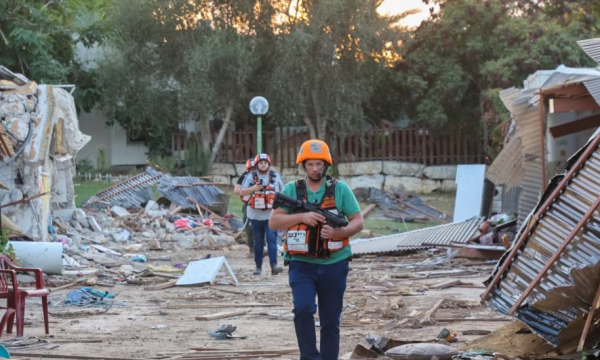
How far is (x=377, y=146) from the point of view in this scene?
3412 cm

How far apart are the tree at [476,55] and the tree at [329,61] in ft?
5.34

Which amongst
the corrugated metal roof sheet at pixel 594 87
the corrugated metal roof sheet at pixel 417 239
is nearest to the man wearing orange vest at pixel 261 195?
the corrugated metal roof sheet at pixel 417 239

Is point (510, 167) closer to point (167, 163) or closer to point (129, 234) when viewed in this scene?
point (129, 234)

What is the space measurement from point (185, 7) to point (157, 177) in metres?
10.2

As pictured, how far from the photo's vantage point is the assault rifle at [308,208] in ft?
21.8

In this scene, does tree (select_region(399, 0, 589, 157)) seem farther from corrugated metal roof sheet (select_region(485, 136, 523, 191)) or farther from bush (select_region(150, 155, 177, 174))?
corrugated metal roof sheet (select_region(485, 136, 523, 191))

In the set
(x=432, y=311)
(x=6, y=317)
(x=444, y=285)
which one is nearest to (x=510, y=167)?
(x=444, y=285)

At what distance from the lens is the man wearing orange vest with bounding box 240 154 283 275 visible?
14.0m

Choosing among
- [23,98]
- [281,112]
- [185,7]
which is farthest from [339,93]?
[23,98]

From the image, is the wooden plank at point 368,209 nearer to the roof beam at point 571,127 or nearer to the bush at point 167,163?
the bush at point 167,163

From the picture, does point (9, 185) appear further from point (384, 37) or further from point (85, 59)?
point (85, 59)

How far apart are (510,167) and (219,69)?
1736 cm

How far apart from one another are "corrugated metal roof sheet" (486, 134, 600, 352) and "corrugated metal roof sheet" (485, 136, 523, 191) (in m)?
9.13

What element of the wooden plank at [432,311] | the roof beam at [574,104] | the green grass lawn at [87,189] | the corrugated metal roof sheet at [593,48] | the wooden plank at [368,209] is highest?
the corrugated metal roof sheet at [593,48]
